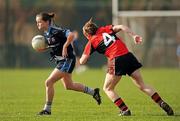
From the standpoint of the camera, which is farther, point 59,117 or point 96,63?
point 96,63

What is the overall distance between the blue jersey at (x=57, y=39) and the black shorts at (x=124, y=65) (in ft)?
2.97

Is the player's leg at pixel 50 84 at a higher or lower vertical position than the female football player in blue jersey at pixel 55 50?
lower

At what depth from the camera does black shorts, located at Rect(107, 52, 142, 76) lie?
11383mm

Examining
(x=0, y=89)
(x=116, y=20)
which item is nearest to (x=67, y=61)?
(x=0, y=89)

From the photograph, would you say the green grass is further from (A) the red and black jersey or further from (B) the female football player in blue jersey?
(A) the red and black jersey

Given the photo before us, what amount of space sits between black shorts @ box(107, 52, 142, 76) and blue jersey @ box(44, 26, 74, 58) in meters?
0.90

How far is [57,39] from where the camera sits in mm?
11852

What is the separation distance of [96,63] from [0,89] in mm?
17097

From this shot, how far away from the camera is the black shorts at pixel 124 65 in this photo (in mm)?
11383

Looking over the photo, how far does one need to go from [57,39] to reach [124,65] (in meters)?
1.27

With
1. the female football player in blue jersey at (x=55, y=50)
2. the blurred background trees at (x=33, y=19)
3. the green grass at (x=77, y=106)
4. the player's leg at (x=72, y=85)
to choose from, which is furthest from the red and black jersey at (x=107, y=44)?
the blurred background trees at (x=33, y=19)

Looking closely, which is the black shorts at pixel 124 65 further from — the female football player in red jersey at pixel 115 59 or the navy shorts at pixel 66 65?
the navy shorts at pixel 66 65

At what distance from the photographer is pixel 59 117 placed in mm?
11273

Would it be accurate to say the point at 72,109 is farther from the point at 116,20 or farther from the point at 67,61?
the point at 116,20
